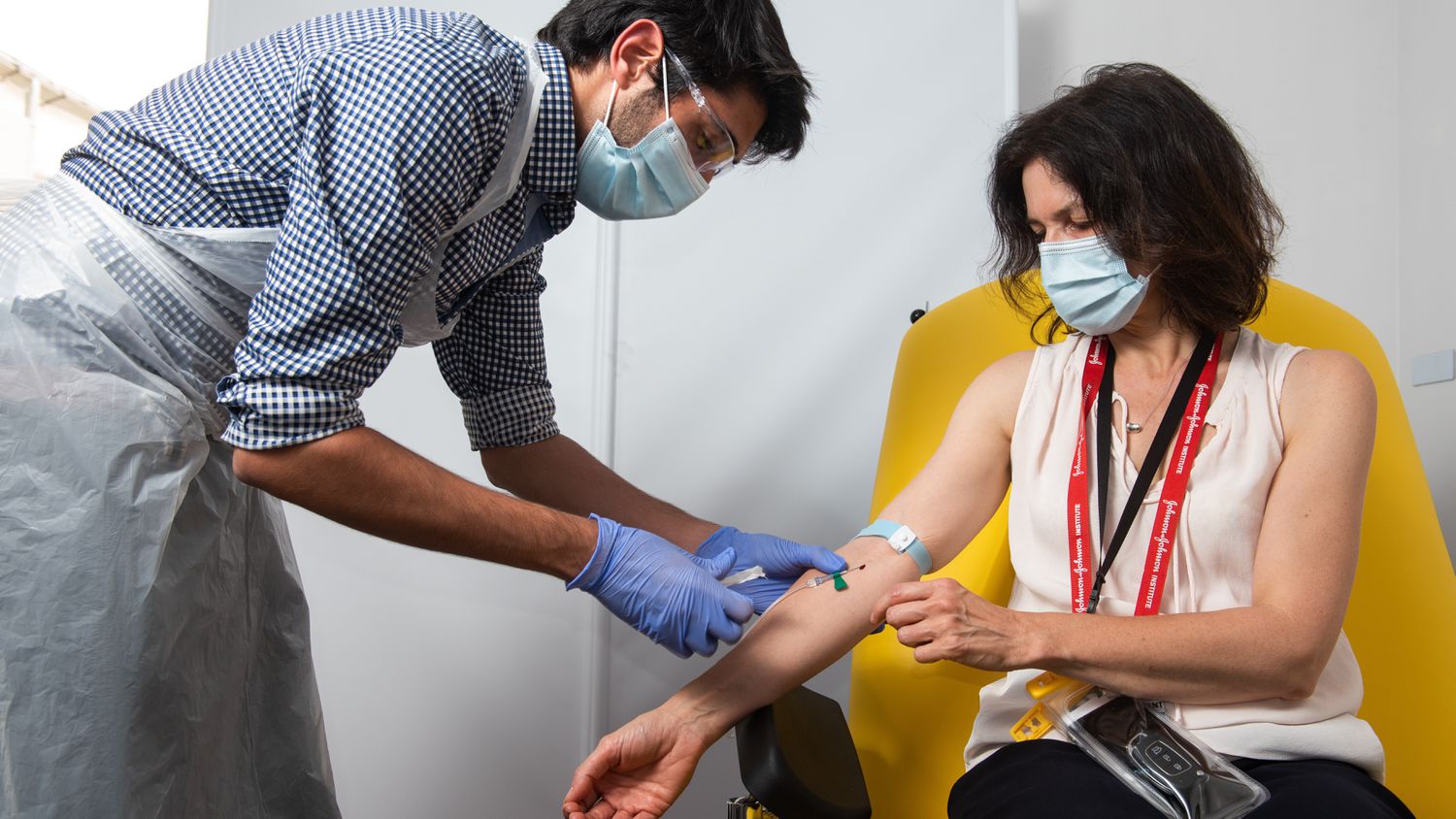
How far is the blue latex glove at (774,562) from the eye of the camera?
1.42 metres

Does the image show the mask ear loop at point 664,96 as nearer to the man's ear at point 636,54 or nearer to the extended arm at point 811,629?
the man's ear at point 636,54

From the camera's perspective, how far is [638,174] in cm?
135

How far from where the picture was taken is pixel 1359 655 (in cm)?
144

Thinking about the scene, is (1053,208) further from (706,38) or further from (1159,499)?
(706,38)

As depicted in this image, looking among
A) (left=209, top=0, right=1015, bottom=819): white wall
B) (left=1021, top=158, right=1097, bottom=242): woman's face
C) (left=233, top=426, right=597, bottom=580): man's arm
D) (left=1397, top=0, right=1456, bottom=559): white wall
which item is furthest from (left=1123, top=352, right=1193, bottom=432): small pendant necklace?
(left=1397, top=0, right=1456, bottom=559): white wall

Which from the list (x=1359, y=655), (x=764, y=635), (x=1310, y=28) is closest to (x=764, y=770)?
(x=764, y=635)

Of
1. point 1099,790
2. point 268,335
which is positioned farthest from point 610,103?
point 1099,790

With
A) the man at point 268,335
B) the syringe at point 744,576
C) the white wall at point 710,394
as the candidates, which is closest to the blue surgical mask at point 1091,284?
the man at point 268,335

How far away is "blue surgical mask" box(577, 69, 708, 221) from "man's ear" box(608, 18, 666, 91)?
20 mm

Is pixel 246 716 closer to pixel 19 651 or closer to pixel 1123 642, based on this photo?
pixel 19 651

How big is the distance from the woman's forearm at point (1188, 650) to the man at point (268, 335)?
0.36 metres

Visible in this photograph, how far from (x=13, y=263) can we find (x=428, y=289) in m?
0.43

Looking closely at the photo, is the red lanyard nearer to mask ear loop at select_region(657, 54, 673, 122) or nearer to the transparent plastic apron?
mask ear loop at select_region(657, 54, 673, 122)

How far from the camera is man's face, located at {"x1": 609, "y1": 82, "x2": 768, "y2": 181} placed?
52.5 inches
